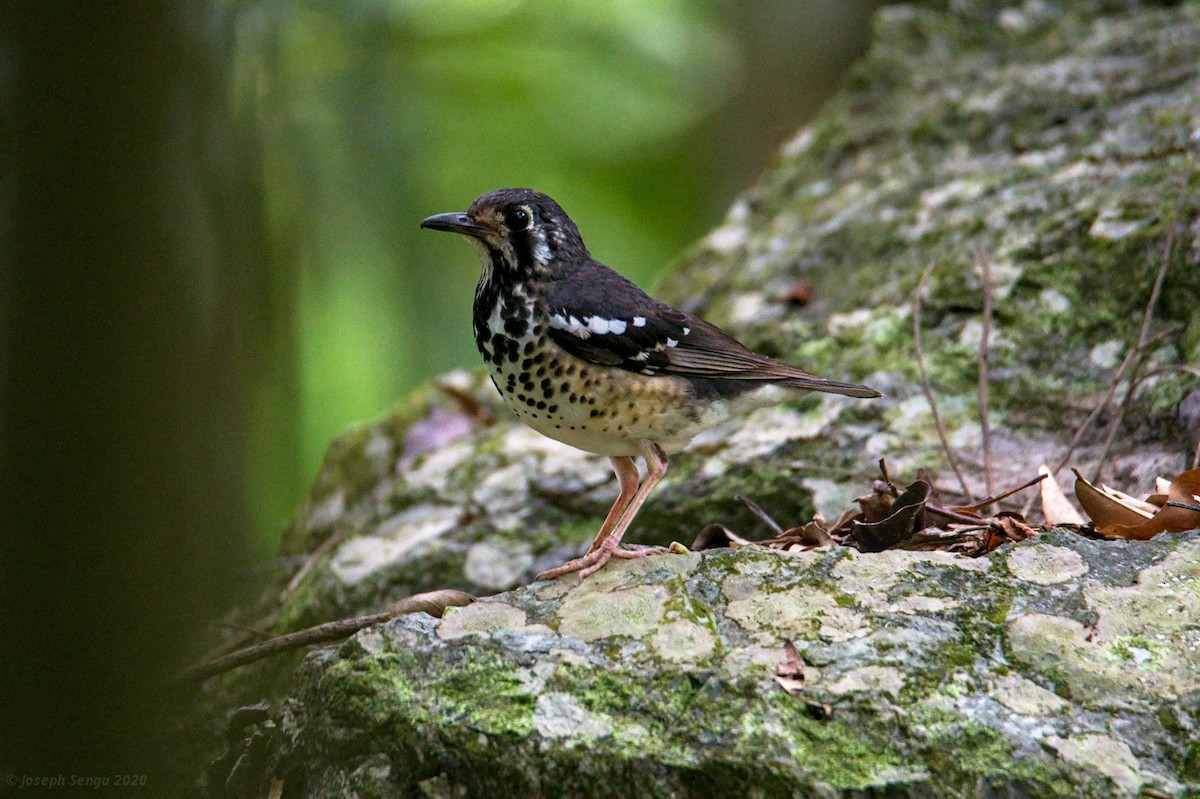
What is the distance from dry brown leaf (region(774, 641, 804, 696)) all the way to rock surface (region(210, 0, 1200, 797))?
24mm

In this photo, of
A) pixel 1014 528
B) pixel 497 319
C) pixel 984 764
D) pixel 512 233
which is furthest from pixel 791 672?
pixel 512 233

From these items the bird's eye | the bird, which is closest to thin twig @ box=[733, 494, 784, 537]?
the bird

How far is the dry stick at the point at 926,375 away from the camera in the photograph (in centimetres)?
399

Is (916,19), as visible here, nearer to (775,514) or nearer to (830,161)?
(830,161)

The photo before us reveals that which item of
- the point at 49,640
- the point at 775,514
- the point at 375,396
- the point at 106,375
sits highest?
the point at 106,375

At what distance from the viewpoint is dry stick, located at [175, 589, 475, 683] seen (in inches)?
117

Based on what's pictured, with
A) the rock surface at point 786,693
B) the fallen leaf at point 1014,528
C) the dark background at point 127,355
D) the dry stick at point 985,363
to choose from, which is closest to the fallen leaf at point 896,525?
the fallen leaf at point 1014,528

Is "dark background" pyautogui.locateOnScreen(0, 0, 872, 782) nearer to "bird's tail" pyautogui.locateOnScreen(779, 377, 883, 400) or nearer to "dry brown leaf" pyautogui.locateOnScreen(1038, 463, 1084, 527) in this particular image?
"bird's tail" pyautogui.locateOnScreen(779, 377, 883, 400)

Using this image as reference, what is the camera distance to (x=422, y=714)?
2.44 metres

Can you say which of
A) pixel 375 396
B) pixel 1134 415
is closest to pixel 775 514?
pixel 1134 415

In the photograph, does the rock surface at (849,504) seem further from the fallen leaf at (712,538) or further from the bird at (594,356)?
the fallen leaf at (712,538)

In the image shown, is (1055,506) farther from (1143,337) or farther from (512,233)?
(512,233)

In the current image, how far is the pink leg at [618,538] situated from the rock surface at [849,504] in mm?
121

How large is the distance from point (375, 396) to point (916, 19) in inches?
223
